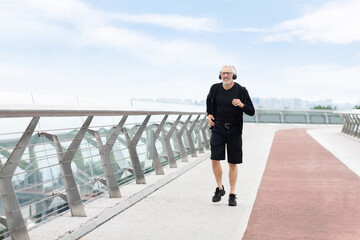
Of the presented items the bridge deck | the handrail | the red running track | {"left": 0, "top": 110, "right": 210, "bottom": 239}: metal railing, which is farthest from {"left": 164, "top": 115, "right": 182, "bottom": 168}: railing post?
the handrail

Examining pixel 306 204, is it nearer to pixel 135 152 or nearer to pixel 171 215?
pixel 171 215

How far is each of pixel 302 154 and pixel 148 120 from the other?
22.2 feet

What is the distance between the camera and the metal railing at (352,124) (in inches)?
726

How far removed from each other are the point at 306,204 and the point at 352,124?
48.5ft

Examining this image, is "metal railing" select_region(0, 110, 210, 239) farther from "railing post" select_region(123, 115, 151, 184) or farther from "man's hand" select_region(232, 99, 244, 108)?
"man's hand" select_region(232, 99, 244, 108)

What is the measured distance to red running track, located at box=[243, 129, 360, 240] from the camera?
4.68m

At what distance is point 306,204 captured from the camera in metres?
6.02

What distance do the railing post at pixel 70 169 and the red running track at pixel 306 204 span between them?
1.73 m

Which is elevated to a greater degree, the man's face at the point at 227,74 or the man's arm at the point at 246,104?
the man's face at the point at 227,74

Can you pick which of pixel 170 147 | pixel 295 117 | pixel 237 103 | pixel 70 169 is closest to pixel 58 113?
pixel 70 169

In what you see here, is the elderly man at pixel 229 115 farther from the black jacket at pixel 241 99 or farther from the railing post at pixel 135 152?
the railing post at pixel 135 152

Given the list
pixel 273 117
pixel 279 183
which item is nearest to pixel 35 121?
pixel 279 183

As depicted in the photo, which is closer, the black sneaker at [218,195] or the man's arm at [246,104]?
the man's arm at [246,104]

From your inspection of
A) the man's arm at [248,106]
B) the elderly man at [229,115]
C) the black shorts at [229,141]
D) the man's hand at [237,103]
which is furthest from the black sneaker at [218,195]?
the man's hand at [237,103]
